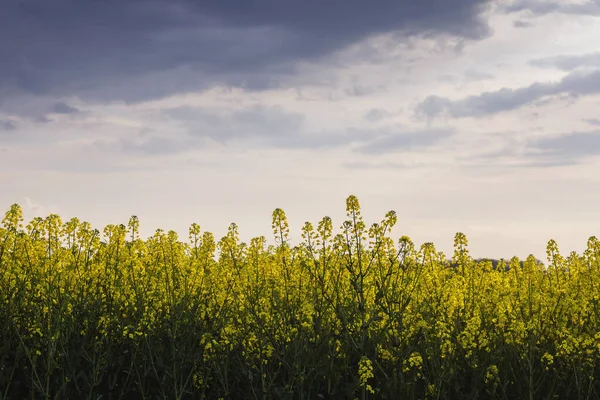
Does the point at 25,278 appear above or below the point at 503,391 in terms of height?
above

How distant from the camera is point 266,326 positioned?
8062mm

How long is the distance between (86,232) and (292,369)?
369 centimetres

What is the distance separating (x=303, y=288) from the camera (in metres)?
8.62

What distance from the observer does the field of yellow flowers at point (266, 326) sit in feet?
24.6

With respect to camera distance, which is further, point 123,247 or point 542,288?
point 542,288

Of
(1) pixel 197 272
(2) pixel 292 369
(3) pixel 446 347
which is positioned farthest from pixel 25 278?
(3) pixel 446 347

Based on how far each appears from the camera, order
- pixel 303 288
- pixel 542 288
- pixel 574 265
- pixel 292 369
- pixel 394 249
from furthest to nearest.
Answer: pixel 574 265
pixel 542 288
pixel 303 288
pixel 394 249
pixel 292 369

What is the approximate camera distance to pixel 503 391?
7.60m

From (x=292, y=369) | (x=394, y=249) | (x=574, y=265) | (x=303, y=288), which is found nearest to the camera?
(x=292, y=369)

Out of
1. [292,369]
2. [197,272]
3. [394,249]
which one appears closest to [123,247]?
[197,272]

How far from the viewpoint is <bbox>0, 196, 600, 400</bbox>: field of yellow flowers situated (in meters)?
7.50

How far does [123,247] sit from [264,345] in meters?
2.61

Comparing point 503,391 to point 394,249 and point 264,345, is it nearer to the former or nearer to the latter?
point 394,249

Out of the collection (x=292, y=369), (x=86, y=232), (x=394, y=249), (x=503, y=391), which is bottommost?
(x=503, y=391)
